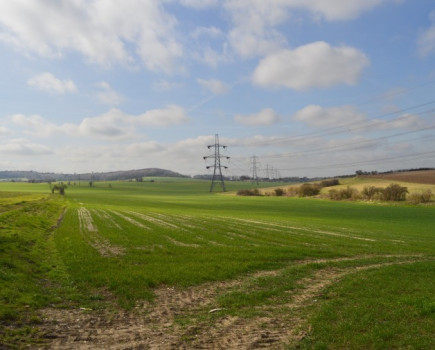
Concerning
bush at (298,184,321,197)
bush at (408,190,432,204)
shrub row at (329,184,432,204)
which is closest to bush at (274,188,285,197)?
bush at (298,184,321,197)

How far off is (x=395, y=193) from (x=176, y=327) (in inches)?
3301

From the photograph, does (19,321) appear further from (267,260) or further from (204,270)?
(267,260)

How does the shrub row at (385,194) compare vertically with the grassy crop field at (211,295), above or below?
above

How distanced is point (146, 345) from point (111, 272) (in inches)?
332

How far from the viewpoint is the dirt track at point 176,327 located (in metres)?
9.36

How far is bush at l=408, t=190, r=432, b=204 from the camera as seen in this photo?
7538cm

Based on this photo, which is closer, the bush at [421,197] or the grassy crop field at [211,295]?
the grassy crop field at [211,295]

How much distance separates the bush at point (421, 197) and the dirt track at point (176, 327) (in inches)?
2906

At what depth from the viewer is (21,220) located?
1362 inches

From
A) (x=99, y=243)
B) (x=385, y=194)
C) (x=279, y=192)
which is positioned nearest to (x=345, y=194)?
(x=385, y=194)

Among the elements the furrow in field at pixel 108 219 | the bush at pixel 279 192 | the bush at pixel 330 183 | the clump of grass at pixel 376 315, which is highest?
the bush at pixel 330 183

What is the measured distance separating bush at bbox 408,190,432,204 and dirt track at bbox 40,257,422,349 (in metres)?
73.8

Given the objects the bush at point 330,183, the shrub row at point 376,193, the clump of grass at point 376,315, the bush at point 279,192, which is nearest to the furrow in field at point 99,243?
the clump of grass at point 376,315

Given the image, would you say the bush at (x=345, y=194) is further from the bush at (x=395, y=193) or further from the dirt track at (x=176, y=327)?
the dirt track at (x=176, y=327)
